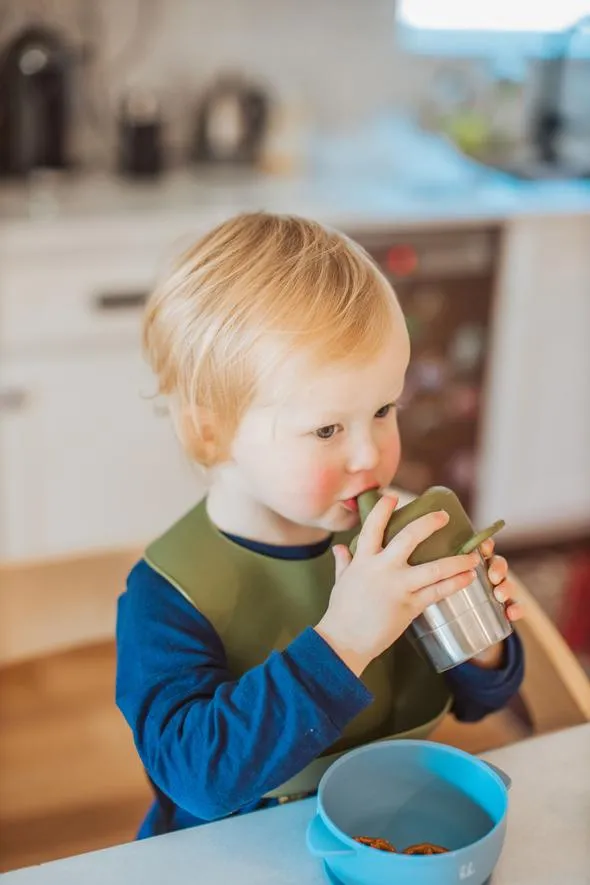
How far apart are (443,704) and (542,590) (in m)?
1.68

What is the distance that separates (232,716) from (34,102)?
6.29 feet

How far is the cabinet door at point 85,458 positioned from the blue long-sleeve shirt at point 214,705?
51.7 inches

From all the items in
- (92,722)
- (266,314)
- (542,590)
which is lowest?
(542,590)

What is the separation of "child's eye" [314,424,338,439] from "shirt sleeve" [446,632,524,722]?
10.3 inches

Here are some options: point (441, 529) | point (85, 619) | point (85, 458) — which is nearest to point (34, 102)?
point (85, 458)

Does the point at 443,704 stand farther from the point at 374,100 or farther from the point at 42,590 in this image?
the point at 374,100

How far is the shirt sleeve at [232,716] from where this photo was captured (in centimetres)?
78

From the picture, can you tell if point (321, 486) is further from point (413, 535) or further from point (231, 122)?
point (231, 122)

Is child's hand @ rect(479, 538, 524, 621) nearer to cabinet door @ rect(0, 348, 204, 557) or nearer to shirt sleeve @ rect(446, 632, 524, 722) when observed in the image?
shirt sleeve @ rect(446, 632, 524, 722)

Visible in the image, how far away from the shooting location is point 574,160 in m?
2.80

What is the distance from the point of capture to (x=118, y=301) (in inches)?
88.3

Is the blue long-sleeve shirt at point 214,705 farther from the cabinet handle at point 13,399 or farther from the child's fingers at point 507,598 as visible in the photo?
the cabinet handle at point 13,399

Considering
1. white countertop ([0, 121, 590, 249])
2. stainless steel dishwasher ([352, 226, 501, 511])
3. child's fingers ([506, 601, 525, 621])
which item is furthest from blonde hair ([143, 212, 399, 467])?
stainless steel dishwasher ([352, 226, 501, 511])

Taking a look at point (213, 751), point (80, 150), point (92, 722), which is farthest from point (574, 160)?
point (213, 751)
